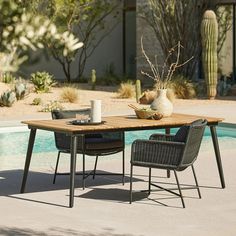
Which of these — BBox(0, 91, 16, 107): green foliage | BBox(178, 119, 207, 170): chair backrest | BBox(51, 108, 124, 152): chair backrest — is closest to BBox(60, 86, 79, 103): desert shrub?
BBox(0, 91, 16, 107): green foliage

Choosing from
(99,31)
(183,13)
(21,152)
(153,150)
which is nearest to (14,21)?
(153,150)

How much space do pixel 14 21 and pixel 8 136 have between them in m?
11.7

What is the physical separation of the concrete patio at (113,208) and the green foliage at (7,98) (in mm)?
8075

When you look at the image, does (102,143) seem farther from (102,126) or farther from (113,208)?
(113,208)

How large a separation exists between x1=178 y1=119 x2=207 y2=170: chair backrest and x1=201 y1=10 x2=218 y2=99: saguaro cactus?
40.7 feet

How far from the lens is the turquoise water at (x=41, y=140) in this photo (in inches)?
474

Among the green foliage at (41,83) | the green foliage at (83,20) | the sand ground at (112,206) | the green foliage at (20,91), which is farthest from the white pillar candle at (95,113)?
the green foliage at (83,20)

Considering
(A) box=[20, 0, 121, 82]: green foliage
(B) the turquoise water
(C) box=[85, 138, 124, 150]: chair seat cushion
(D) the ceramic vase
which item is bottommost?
(B) the turquoise water

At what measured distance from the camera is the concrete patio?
18.5 ft

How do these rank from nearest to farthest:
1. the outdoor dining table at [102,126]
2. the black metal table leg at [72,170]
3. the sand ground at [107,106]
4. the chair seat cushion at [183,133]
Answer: the black metal table leg at [72,170] < the outdoor dining table at [102,126] < the chair seat cushion at [183,133] < the sand ground at [107,106]

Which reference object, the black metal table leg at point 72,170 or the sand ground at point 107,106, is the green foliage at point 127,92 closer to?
the sand ground at point 107,106

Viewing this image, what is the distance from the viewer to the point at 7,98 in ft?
56.0

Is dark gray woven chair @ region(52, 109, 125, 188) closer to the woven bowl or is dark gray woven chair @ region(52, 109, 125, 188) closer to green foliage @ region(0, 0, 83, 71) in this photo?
the woven bowl

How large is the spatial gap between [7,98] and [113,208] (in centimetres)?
1085
